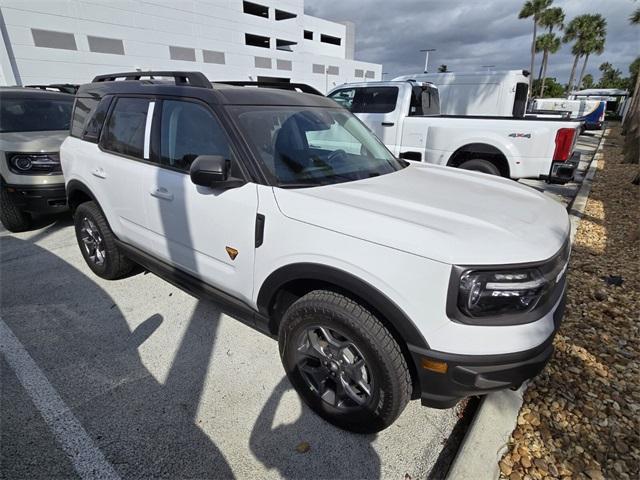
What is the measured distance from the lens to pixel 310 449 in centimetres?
204

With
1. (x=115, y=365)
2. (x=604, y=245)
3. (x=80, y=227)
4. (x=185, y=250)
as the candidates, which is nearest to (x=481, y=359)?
(x=185, y=250)

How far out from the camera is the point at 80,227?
3877mm

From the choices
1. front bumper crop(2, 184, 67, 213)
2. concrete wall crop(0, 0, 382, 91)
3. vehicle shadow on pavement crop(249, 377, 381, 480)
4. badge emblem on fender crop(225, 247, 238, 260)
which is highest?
concrete wall crop(0, 0, 382, 91)

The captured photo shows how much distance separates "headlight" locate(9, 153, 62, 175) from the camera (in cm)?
451

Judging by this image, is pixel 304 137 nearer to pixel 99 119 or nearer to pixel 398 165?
pixel 398 165

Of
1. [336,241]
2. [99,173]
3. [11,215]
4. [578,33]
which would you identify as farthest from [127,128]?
[578,33]

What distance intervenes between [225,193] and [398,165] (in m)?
1.49

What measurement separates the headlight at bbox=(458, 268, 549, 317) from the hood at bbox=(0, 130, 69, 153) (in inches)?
209

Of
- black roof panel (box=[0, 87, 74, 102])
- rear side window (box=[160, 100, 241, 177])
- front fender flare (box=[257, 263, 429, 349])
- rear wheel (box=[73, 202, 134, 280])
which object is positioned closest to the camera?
front fender flare (box=[257, 263, 429, 349])

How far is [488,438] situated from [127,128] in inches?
139

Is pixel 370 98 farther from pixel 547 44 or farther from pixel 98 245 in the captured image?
pixel 547 44

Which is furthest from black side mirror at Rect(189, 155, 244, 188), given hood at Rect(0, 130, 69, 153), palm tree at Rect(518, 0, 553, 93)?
palm tree at Rect(518, 0, 553, 93)

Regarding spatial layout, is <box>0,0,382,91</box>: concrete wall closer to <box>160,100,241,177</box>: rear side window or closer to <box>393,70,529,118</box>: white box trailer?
<box>393,70,529,118</box>: white box trailer

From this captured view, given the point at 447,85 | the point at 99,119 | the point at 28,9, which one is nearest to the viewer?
the point at 99,119
